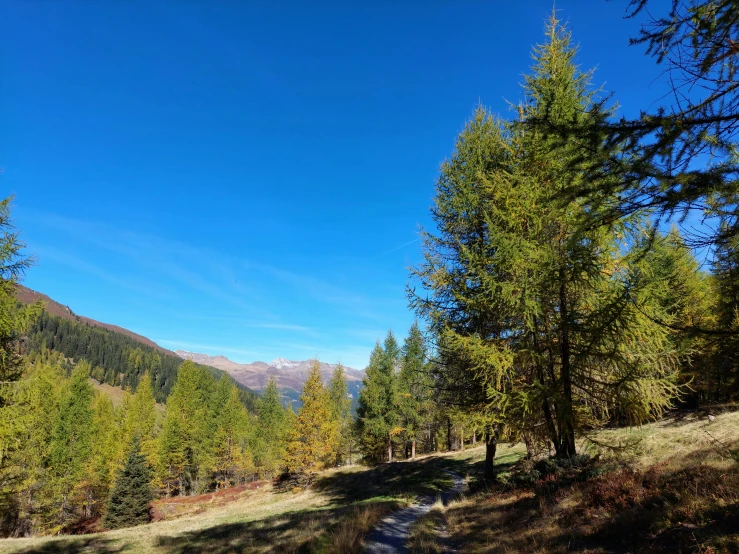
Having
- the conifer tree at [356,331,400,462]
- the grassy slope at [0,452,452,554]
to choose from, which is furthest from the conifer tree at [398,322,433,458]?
the grassy slope at [0,452,452,554]

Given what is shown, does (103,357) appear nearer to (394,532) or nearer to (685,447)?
(394,532)

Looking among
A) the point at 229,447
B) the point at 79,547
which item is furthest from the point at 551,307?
the point at 229,447

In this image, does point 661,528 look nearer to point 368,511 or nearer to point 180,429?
point 368,511

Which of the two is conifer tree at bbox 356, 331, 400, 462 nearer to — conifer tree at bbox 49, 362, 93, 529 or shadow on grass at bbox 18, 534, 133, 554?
shadow on grass at bbox 18, 534, 133, 554

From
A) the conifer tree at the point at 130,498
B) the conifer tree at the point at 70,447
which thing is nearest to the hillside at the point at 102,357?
the conifer tree at the point at 70,447

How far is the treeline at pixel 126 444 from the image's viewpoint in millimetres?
27362

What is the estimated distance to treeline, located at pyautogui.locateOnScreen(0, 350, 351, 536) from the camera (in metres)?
27.4

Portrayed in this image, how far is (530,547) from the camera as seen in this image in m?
6.65

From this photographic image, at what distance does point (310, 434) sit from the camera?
3216 cm

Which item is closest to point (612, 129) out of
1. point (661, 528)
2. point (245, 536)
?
point (661, 528)

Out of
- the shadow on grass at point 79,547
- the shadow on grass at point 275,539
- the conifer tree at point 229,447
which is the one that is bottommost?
the conifer tree at point 229,447

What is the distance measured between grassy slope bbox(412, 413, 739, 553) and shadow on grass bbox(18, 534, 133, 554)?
10.5m

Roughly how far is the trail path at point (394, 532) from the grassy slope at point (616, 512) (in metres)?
0.45

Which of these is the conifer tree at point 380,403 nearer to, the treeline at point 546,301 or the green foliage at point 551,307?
the treeline at point 546,301
